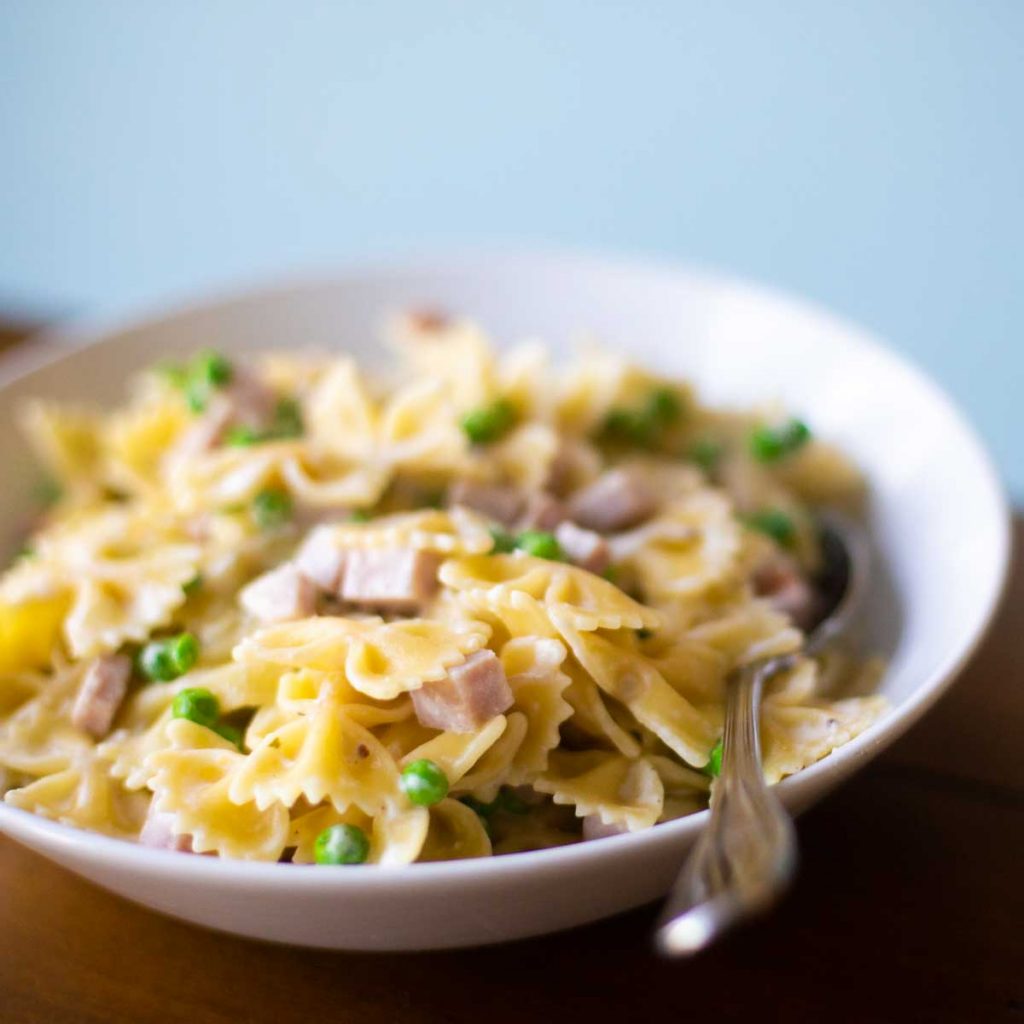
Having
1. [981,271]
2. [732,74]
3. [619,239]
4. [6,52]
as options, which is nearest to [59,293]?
[6,52]

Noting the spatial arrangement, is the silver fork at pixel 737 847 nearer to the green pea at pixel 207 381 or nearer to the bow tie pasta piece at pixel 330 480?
the bow tie pasta piece at pixel 330 480

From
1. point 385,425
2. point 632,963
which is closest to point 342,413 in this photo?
point 385,425

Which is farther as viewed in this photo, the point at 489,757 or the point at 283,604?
the point at 283,604

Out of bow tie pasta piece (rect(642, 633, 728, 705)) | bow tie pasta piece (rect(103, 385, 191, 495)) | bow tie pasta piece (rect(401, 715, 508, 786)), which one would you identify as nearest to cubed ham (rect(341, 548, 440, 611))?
bow tie pasta piece (rect(401, 715, 508, 786))

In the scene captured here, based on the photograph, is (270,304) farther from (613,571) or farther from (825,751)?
(825,751)

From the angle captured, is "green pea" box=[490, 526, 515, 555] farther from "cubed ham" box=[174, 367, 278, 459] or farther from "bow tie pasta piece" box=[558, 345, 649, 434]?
"cubed ham" box=[174, 367, 278, 459]

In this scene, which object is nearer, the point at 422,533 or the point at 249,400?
the point at 422,533

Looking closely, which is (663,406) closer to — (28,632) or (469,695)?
(469,695)
